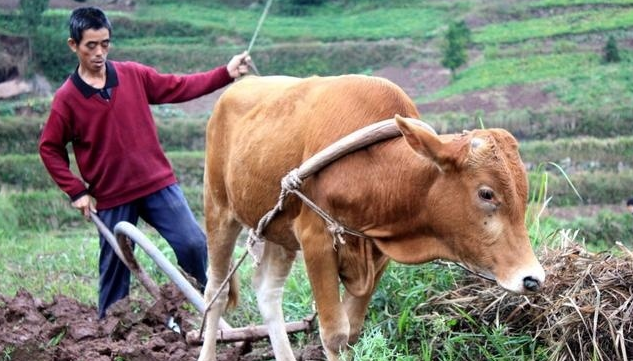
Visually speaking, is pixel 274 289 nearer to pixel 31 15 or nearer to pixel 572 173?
pixel 572 173

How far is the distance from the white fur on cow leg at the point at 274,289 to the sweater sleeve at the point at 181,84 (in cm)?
96

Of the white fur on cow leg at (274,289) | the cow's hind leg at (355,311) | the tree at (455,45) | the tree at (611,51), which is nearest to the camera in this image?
the cow's hind leg at (355,311)

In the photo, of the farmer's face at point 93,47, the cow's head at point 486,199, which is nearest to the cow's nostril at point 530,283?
the cow's head at point 486,199

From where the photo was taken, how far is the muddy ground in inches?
201

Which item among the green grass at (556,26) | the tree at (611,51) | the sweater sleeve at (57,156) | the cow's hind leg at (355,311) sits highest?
the sweater sleeve at (57,156)

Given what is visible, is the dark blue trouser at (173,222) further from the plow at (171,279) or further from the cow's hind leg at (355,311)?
the cow's hind leg at (355,311)

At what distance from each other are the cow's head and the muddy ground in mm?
1725

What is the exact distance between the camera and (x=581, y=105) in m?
9.70

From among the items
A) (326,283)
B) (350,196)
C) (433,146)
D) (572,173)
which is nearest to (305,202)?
(350,196)

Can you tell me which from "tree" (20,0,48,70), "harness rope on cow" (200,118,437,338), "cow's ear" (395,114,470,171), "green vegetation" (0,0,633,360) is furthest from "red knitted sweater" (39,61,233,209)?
"tree" (20,0,48,70)

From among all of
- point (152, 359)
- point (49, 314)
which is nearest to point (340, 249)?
point (152, 359)

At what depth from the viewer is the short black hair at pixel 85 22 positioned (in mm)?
5363

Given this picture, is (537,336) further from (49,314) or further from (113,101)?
(49,314)

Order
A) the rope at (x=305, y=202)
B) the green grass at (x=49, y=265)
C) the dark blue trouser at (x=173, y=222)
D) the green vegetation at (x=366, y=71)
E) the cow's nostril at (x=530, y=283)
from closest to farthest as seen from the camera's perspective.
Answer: the cow's nostril at (x=530, y=283)
the rope at (x=305, y=202)
the dark blue trouser at (x=173, y=222)
the green grass at (x=49, y=265)
the green vegetation at (x=366, y=71)
